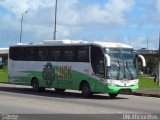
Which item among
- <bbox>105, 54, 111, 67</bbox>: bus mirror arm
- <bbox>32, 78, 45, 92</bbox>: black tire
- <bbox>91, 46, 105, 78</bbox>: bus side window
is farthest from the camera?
<bbox>32, 78, 45, 92</bbox>: black tire

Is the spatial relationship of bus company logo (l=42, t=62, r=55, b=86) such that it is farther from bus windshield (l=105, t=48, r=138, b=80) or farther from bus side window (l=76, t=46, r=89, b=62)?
bus windshield (l=105, t=48, r=138, b=80)

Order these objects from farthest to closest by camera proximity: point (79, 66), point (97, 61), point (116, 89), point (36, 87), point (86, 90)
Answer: point (36, 87) < point (79, 66) < point (86, 90) < point (97, 61) < point (116, 89)

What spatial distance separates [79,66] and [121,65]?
112 inches

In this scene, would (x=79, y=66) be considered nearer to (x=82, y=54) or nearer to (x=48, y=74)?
(x=82, y=54)

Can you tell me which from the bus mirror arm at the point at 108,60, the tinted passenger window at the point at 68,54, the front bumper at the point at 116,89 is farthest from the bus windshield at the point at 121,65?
the tinted passenger window at the point at 68,54

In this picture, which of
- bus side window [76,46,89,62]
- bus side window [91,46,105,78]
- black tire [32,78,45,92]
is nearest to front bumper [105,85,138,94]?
bus side window [91,46,105,78]

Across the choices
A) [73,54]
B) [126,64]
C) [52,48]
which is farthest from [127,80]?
[52,48]

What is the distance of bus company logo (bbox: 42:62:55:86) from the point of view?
1257 inches

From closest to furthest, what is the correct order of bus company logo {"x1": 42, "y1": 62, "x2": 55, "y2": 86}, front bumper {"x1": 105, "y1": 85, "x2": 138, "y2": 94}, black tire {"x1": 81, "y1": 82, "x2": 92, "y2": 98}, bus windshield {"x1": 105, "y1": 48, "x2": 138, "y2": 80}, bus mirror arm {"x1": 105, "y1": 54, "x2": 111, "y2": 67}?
bus mirror arm {"x1": 105, "y1": 54, "x2": 111, "y2": 67}
front bumper {"x1": 105, "y1": 85, "x2": 138, "y2": 94}
bus windshield {"x1": 105, "y1": 48, "x2": 138, "y2": 80}
black tire {"x1": 81, "y1": 82, "x2": 92, "y2": 98}
bus company logo {"x1": 42, "y1": 62, "x2": 55, "y2": 86}

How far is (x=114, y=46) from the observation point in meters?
28.1

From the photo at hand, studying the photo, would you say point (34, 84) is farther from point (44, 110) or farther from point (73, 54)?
point (44, 110)

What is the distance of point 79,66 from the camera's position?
1163 inches

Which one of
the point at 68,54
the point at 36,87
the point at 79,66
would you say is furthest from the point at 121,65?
the point at 36,87

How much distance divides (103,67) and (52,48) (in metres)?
5.21
